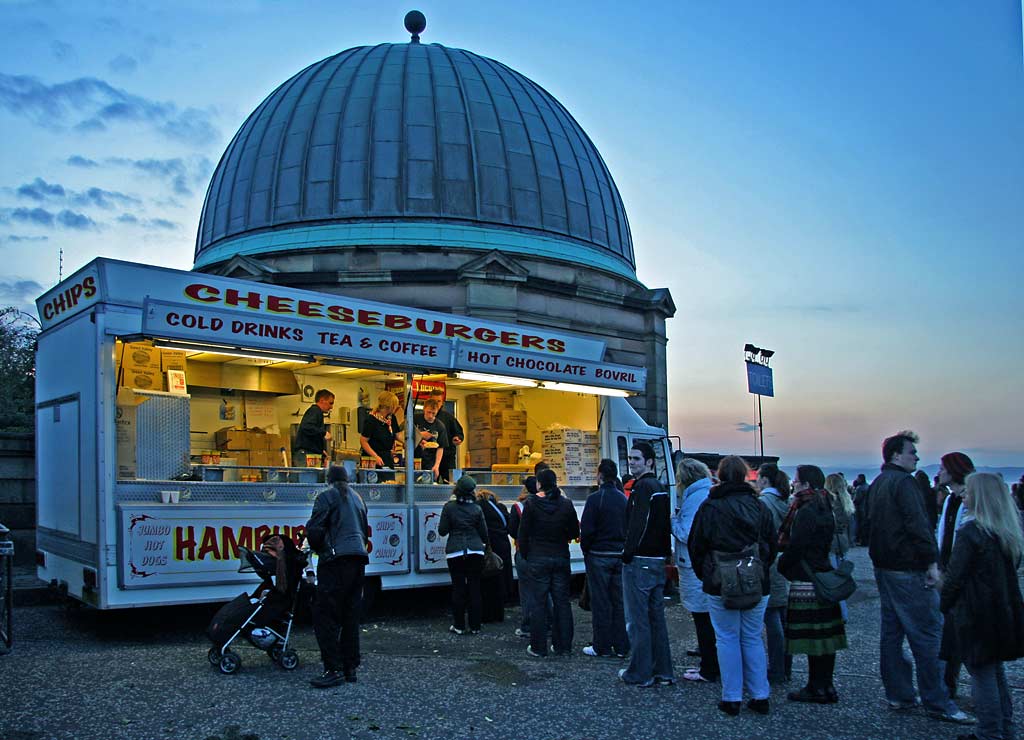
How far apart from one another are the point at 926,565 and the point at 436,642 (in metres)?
5.26

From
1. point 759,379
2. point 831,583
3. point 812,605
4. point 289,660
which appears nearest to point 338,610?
point 289,660

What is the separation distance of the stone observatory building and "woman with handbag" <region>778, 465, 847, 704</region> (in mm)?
17190

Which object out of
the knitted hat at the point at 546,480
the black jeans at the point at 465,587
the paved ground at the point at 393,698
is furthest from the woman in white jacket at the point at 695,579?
the black jeans at the point at 465,587

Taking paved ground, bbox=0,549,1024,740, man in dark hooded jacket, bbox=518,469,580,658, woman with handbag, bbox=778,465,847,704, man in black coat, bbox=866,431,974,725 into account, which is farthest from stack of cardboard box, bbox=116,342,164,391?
man in black coat, bbox=866,431,974,725

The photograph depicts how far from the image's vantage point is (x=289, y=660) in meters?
8.45

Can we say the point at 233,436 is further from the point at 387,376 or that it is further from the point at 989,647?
the point at 989,647

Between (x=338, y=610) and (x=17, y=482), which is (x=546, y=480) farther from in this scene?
(x=17, y=482)

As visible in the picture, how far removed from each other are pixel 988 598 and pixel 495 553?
253 inches

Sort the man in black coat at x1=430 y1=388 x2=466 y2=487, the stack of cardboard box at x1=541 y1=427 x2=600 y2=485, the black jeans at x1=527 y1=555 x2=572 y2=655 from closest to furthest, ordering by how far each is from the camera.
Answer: the black jeans at x1=527 y1=555 x2=572 y2=655
the man in black coat at x1=430 y1=388 x2=466 y2=487
the stack of cardboard box at x1=541 y1=427 x2=600 y2=485

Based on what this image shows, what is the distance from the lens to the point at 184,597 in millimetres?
9797

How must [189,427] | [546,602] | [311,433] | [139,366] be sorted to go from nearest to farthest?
1. [546,602]
2. [139,366]
3. [189,427]
4. [311,433]

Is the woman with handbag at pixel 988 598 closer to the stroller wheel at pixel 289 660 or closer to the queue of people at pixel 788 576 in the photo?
the queue of people at pixel 788 576

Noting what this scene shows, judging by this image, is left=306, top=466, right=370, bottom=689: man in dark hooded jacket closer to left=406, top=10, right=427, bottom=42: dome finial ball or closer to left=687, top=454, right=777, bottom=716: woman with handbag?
left=687, top=454, right=777, bottom=716: woman with handbag

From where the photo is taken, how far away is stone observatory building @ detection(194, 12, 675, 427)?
25.0m
